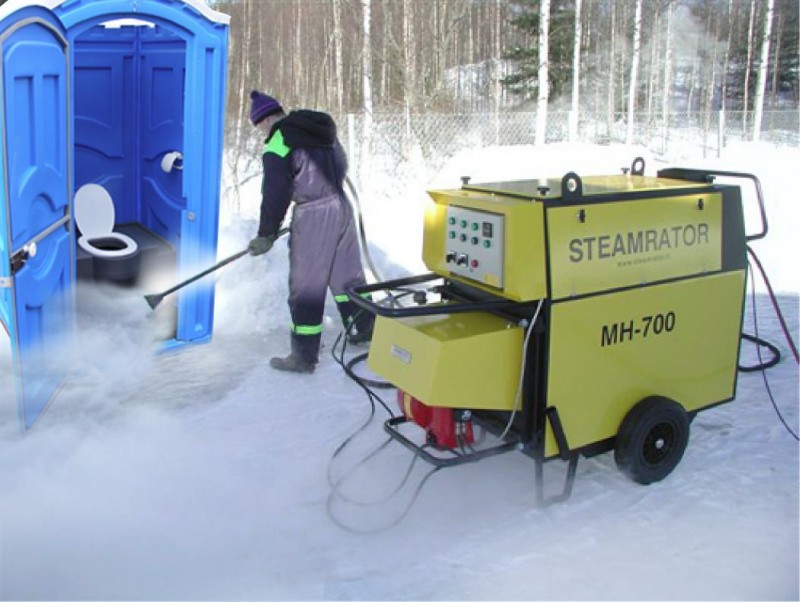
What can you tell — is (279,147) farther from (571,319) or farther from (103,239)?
(571,319)

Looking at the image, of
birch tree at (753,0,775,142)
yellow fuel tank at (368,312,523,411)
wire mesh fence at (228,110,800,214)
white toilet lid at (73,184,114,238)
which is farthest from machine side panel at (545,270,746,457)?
birch tree at (753,0,775,142)

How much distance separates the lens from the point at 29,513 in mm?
3254

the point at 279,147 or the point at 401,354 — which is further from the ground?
the point at 279,147

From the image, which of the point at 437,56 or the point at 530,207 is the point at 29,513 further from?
the point at 437,56

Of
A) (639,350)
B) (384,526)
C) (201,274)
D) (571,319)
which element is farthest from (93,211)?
(639,350)

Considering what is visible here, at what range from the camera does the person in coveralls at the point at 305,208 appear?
4.77 meters

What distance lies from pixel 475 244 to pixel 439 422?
734 millimetres

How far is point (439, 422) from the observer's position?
10.6 feet

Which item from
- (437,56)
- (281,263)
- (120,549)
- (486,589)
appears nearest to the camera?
(486,589)

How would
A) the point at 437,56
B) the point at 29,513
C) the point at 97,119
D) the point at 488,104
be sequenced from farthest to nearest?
1. the point at 488,104
2. the point at 437,56
3. the point at 97,119
4. the point at 29,513

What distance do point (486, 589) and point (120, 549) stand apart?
1.38 metres

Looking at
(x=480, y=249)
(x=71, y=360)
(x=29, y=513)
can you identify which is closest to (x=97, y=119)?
(x=71, y=360)

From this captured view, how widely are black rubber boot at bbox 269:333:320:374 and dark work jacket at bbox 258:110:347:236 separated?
71cm

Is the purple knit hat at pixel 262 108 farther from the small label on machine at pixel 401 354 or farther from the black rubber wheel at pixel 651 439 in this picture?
the black rubber wheel at pixel 651 439
